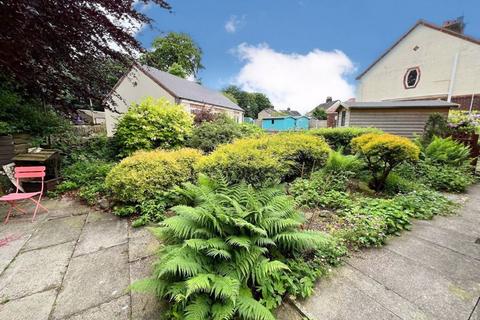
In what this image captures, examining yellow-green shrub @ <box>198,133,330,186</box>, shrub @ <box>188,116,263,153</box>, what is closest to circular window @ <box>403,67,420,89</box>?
shrub @ <box>188,116,263,153</box>

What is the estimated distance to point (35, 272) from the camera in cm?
223

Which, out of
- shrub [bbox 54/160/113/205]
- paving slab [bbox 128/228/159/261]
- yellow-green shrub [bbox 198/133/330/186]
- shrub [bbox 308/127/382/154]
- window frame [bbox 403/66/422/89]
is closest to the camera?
paving slab [bbox 128/228/159/261]

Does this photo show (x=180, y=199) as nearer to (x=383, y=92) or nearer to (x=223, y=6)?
(x=223, y=6)

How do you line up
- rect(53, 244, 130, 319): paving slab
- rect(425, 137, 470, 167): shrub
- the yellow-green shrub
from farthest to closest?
rect(425, 137, 470, 167): shrub
the yellow-green shrub
rect(53, 244, 130, 319): paving slab

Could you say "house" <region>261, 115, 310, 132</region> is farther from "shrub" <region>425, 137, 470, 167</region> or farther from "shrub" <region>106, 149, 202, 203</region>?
"shrub" <region>106, 149, 202, 203</region>

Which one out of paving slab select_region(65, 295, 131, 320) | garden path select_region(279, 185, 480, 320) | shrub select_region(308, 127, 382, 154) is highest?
shrub select_region(308, 127, 382, 154)

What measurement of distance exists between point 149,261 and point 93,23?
437 cm

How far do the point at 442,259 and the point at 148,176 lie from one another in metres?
4.00

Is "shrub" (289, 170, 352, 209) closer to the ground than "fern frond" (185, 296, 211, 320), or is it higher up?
higher up

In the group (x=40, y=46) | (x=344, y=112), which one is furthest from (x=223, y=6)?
(x=344, y=112)

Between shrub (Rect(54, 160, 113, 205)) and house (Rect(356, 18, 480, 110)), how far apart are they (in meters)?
19.8

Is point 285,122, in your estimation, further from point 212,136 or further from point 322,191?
point 322,191

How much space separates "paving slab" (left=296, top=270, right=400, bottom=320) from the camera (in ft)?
5.13

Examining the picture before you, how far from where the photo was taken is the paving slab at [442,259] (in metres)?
1.95
